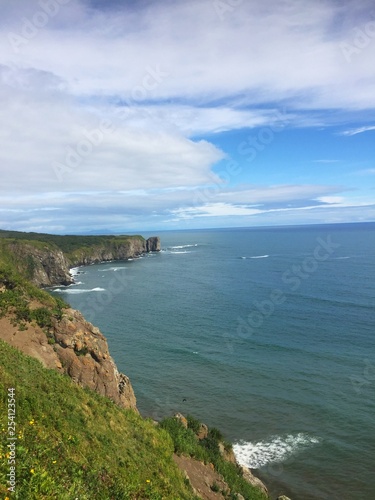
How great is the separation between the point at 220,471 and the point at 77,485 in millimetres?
17140

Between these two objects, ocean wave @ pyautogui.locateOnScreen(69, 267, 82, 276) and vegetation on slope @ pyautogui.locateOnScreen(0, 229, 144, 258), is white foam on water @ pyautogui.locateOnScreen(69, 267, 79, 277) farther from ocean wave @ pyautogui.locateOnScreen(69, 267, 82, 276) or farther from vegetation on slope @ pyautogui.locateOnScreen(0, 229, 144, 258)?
vegetation on slope @ pyautogui.locateOnScreen(0, 229, 144, 258)

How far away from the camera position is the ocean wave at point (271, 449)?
33.8 metres

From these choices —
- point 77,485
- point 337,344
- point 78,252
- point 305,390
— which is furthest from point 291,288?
point 78,252

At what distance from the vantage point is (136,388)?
155 ft

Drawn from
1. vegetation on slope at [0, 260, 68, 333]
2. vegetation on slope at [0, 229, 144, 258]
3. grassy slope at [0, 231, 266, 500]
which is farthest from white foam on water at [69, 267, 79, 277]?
grassy slope at [0, 231, 266, 500]

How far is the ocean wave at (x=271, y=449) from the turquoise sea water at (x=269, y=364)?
0.10 metres

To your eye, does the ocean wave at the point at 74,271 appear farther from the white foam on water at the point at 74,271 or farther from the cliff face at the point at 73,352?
the cliff face at the point at 73,352

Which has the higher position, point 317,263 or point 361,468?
point 317,263

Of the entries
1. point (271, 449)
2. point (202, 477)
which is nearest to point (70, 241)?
point (271, 449)

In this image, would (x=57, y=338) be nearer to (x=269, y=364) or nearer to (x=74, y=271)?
(x=269, y=364)

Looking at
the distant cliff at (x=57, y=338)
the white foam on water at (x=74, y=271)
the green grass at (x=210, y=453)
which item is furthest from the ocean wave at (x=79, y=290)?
the green grass at (x=210, y=453)

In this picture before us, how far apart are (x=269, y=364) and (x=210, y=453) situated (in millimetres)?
27040

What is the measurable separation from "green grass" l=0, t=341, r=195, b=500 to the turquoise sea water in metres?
17.5

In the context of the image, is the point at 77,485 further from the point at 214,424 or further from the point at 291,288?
the point at 291,288
